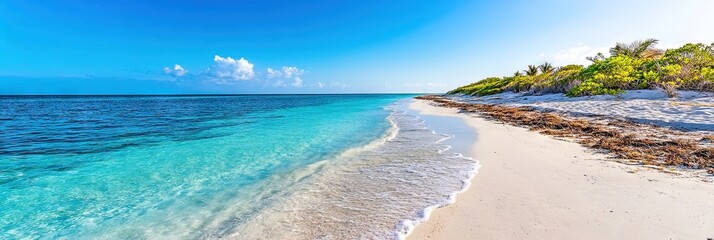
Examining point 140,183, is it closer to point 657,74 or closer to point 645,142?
point 645,142

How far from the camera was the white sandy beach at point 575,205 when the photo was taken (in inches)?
125

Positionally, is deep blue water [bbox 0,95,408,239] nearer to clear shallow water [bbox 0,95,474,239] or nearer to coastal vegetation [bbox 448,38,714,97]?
clear shallow water [bbox 0,95,474,239]

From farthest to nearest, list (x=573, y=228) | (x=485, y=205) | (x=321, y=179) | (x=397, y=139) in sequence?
(x=397, y=139) < (x=321, y=179) < (x=485, y=205) < (x=573, y=228)

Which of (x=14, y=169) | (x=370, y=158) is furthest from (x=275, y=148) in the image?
(x=14, y=169)

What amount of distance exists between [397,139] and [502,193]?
5936 mm

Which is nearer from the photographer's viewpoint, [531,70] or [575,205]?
[575,205]

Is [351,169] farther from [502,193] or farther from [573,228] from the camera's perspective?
[573,228]

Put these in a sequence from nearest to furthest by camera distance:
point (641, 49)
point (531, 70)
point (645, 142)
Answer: point (645, 142)
point (641, 49)
point (531, 70)

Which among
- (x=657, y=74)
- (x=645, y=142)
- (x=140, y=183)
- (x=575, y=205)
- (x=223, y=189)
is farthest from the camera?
(x=657, y=74)

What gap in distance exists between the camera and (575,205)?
3869mm

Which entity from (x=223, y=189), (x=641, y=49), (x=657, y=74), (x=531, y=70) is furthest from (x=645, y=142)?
(x=531, y=70)

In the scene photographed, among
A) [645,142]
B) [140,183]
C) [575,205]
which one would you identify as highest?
[645,142]

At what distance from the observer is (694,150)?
6305 millimetres

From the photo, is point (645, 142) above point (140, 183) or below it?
above
